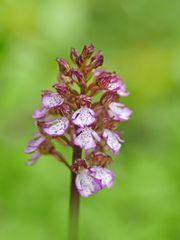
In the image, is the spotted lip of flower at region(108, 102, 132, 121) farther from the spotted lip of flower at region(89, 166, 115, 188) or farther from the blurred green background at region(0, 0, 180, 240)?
the blurred green background at region(0, 0, 180, 240)

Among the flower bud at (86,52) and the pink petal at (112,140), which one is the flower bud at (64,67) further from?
the pink petal at (112,140)

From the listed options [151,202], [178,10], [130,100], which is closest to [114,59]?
[130,100]

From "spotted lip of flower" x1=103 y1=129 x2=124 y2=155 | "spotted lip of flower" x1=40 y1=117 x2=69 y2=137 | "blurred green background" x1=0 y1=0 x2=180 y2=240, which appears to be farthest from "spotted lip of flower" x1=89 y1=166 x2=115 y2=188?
"blurred green background" x1=0 y1=0 x2=180 y2=240

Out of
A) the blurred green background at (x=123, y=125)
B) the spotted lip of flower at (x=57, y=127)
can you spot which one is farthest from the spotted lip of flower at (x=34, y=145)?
the blurred green background at (x=123, y=125)

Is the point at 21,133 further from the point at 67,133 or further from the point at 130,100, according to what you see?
the point at 67,133

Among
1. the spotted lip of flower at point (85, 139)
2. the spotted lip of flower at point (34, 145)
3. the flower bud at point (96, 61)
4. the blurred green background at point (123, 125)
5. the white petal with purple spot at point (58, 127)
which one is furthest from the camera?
the blurred green background at point (123, 125)

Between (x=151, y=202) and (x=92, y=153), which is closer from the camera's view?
(x=92, y=153)
